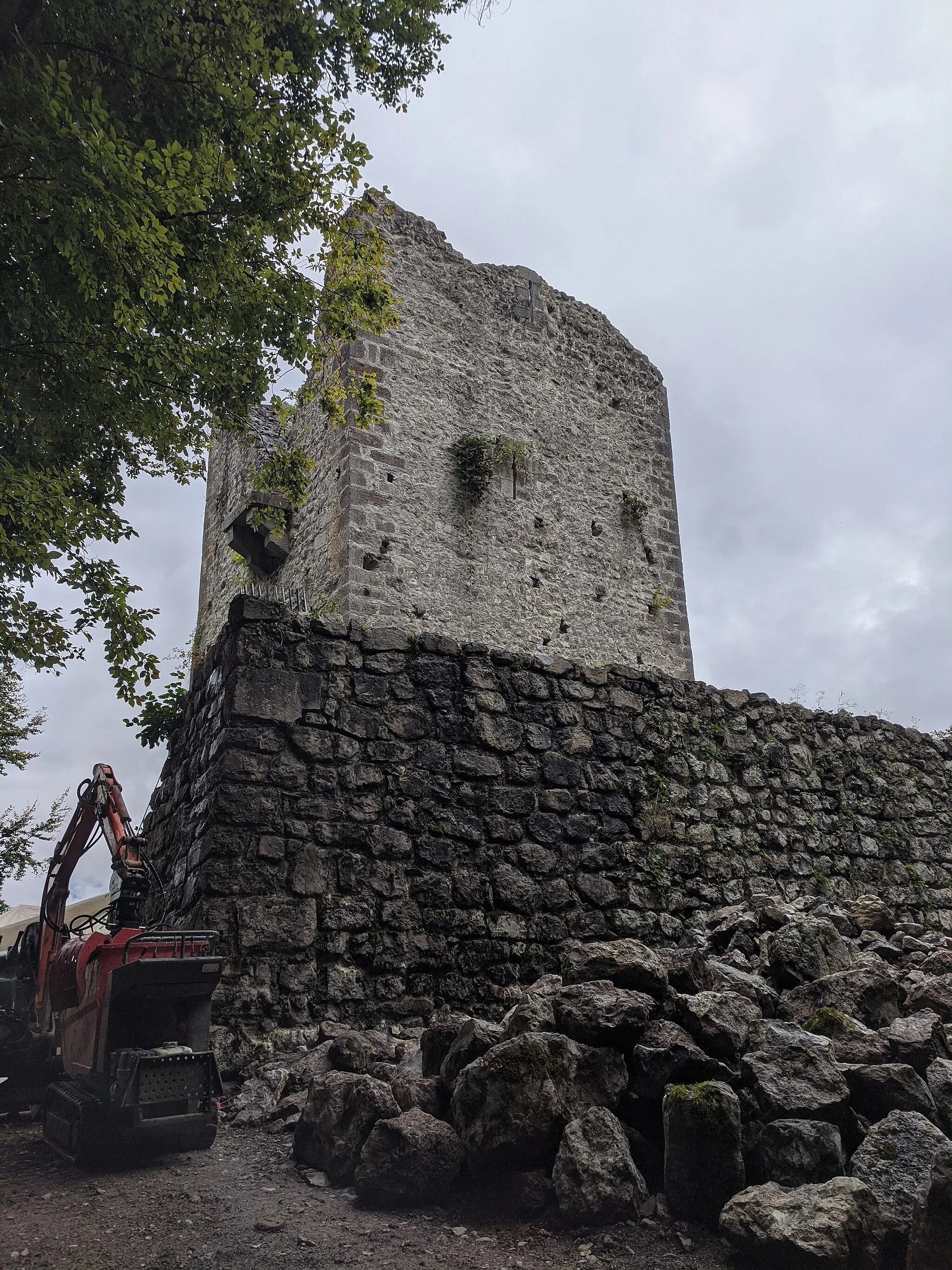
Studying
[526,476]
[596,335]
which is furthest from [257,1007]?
[596,335]

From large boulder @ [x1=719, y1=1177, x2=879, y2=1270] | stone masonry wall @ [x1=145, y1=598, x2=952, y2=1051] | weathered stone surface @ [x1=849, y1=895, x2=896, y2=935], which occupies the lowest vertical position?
large boulder @ [x1=719, y1=1177, x2=879, y2=1270]

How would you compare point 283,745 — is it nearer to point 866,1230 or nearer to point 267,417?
point 866,1230

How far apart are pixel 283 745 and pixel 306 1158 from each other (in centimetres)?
215

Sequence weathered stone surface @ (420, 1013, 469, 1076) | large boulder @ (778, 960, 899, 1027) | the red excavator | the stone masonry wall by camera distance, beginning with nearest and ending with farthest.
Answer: the red excavator → weathered stone surface @ (420, 1013, 469, 1076) → large boulder @ (778, 960, 899, 1027) → the stone masonry wall

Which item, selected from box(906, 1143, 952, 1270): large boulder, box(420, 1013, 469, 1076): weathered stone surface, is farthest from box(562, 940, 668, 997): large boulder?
box(906, 1143, 952, 1270): large boulder

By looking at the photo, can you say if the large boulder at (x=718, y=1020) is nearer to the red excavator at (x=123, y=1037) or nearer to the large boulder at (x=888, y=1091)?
the large boulder at (x=888, y=1091)

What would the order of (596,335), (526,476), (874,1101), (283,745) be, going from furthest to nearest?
(596,335), (526,476), (283,745), (874,1101)

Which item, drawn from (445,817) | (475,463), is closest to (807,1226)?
(445,817)

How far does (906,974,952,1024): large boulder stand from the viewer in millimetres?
3809

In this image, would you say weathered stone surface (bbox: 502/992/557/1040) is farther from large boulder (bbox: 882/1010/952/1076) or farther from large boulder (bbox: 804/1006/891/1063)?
large boulder (bbox: 882/1010/952/1076)

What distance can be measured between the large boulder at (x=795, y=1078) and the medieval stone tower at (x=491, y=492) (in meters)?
6.64

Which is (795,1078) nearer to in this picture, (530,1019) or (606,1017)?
(606,1017)

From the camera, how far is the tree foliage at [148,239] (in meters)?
4.52

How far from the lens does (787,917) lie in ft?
16.6
